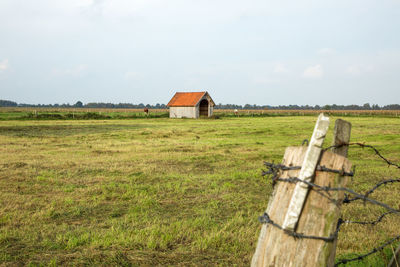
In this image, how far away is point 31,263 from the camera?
15.6 feet

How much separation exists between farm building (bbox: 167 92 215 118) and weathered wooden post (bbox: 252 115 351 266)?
50282 millimetres

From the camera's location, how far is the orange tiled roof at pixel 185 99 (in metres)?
53.7

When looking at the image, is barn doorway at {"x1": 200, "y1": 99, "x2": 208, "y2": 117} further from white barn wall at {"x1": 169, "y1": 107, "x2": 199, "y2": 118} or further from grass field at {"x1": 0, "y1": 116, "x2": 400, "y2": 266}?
grass field at {"x1": 0, "y1": 116, "x2": 400, "y2": 266}

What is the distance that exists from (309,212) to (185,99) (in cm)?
5387

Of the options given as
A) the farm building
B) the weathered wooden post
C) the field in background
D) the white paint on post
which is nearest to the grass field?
the weathered wooden post

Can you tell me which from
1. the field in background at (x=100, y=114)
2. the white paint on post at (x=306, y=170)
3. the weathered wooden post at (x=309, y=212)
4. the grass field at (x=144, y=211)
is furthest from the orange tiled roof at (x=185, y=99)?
the white paint on post at (x=306, y=170)

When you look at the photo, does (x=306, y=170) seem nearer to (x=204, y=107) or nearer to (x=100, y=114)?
(x=204, y=107)

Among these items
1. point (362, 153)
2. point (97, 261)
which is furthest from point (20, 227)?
point (362, 153)

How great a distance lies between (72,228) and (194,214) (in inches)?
94.6

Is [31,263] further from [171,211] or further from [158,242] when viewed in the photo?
[171,211]

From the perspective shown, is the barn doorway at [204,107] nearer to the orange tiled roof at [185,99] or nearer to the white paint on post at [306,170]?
the orange tiled roof at [185,99]

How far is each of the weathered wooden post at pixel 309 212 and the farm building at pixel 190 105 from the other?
50282 mm

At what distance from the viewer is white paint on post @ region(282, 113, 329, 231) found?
7.52ft

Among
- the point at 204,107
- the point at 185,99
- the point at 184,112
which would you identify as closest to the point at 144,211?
the point at 184,112
